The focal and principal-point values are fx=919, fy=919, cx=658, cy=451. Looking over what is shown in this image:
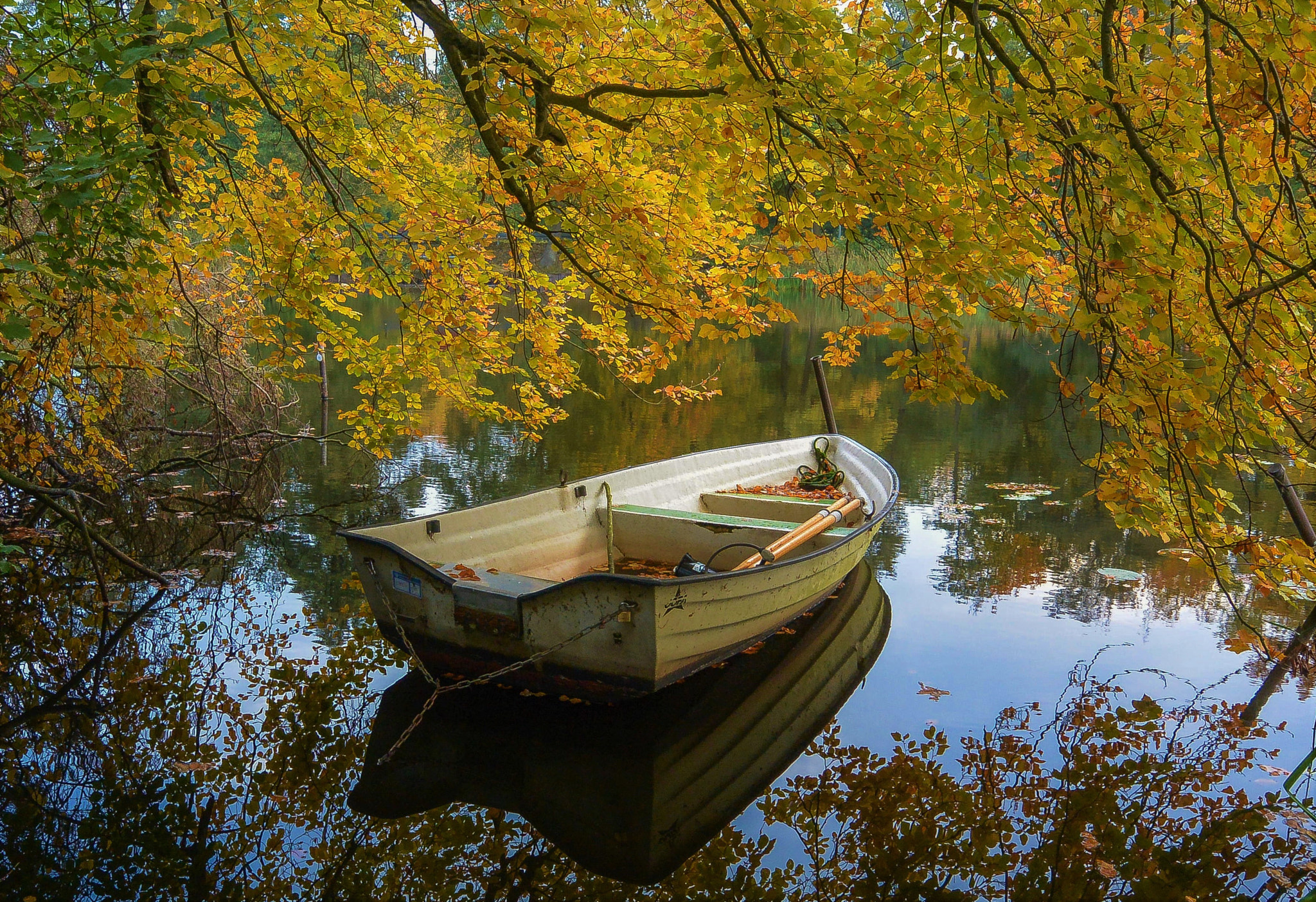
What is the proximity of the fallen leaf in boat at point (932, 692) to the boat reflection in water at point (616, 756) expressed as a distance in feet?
1.40

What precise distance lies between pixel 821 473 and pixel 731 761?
16.6 feet

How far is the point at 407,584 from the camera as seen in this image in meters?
5.21

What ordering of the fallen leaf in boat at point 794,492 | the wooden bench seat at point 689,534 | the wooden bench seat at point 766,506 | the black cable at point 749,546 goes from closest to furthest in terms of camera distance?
the black cable at point 749,546 → the wooden bench seat at point 689,534 → the wooden bench seat at point 766,506 → the fallen leaf in boat at point 794,492

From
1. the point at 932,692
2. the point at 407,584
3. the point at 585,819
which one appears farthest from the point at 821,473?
the point at 585,819

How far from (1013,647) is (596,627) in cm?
372

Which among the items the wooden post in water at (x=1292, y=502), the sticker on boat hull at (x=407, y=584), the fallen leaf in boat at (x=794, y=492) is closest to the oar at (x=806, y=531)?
the fallen leaf in boat at (x=794, y=492)

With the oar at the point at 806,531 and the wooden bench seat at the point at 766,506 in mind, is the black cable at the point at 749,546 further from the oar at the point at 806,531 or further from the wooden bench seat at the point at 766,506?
the wooden bench seat at the point at 766,506

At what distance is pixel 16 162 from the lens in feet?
9.77

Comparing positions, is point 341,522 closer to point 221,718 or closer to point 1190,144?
point 221,718

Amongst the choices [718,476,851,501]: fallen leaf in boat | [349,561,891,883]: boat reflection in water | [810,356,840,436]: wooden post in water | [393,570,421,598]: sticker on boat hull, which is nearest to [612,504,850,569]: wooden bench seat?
[349,561,891,883]: boat reflection in water

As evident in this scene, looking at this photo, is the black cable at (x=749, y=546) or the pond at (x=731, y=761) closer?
the pond at (x=731, y=761)

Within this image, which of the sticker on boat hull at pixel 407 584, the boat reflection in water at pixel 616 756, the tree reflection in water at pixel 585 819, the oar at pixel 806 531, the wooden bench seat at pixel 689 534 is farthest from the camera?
the wooden bench seat at pixel 689 534

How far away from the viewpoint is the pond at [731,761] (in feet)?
13.3

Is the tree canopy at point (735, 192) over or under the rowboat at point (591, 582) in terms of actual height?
over
